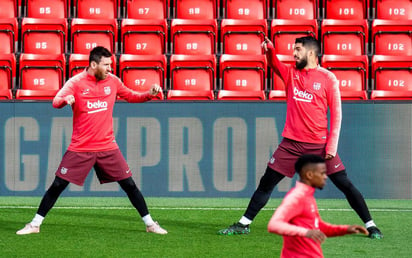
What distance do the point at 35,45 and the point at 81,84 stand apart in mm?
5002

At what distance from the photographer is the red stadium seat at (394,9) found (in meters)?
12.8

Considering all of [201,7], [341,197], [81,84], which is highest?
[201,7]

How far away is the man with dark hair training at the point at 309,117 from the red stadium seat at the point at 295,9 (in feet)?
18.7

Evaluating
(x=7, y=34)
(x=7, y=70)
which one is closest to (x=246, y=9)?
(x=7, y=34)

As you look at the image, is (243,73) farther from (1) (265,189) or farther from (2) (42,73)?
(1) (265,189)

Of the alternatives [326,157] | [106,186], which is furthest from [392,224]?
[106,186]

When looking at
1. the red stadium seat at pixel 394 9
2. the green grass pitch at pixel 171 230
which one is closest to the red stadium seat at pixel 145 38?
the green grass pitch at pixel 171 230

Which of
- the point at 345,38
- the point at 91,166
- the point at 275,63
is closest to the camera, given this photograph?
the point at 275,63

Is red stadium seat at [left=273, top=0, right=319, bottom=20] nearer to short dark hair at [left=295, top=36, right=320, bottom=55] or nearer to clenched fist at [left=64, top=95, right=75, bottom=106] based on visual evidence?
short dark hair at [left=295, top=36, right=320, bottom=55]

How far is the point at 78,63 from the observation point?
11430 mm

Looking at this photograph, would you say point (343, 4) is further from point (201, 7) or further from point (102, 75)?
point (102, 75)

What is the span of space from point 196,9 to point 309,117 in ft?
19.4

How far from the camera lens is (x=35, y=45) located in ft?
39.8

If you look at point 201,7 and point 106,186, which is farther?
point 201,7
